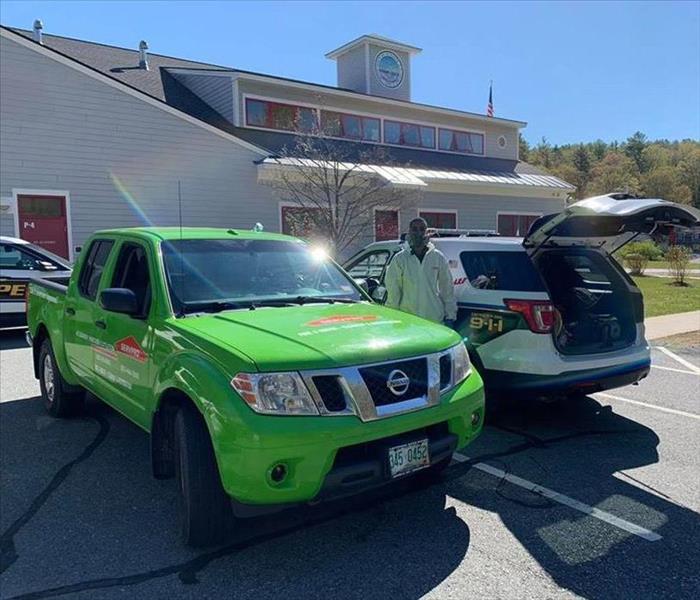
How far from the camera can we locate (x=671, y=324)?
1173 centimetres

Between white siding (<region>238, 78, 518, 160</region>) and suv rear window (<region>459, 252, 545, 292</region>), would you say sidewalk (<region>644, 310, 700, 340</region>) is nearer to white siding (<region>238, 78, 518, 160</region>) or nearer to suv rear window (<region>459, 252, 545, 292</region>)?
suv rear window (<region>459, 252, 545, 292</region>)

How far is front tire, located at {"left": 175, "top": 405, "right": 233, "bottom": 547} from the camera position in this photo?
306 centimetres

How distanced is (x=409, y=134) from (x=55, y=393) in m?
18.5

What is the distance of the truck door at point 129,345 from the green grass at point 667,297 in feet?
37.8

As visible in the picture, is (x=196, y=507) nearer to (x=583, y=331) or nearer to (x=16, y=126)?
(x=583, y=331)

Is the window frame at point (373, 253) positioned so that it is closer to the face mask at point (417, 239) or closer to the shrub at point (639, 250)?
the face mask at point (417, 239)

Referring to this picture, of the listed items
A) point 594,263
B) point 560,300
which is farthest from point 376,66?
point 560,300

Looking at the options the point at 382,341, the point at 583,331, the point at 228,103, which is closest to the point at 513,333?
the point at 583,331

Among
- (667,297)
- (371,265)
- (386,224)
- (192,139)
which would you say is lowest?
(667,297)

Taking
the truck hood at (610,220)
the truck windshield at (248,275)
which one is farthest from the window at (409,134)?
the truck windshield at (248,275)

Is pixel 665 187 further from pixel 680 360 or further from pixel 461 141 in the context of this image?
pixel 680 360

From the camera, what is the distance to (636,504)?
3.75 m

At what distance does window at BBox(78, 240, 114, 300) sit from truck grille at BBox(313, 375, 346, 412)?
2611 millimetres

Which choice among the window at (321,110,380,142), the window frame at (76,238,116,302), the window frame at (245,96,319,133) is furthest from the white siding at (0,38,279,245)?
the window frame at (76,238,116,302)
